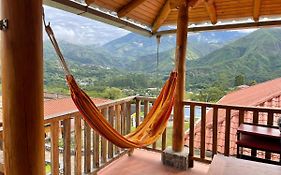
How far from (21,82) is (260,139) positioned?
84.1 inches

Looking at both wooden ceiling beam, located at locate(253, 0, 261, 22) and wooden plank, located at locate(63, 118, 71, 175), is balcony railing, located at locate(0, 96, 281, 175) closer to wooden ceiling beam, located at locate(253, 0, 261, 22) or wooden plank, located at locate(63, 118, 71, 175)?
wooden plank, located at locate(63, 118, 71, 175)

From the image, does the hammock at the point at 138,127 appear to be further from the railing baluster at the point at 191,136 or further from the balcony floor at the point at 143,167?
the balcony floor at the point at 143,167

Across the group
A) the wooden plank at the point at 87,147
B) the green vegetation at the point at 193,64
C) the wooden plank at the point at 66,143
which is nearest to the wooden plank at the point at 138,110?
the green vegetation at the point at 193,64

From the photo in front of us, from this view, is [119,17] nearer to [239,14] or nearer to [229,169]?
[239,14]

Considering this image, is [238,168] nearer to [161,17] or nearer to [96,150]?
→ [96,150]

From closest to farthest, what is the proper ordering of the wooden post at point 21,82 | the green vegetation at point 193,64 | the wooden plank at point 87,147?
the wooden post at point 21,82
the wooden plank at point 87,147
the green vegetation at point 193,64

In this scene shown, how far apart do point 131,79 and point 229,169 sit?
172 inches

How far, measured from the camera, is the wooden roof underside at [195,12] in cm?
324

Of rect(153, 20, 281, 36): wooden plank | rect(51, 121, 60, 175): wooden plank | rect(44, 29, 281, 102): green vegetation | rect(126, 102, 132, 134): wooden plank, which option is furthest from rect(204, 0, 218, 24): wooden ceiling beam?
rect(51, 121, 60, 175): wooden plank

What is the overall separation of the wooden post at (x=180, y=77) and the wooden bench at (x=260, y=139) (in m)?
0.92

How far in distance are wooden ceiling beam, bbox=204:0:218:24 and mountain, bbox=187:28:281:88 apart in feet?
7.38

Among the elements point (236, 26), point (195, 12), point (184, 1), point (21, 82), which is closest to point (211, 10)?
point (195, 12)

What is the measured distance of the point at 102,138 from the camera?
10.1ft

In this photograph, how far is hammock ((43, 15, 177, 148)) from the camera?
194 centimetres
